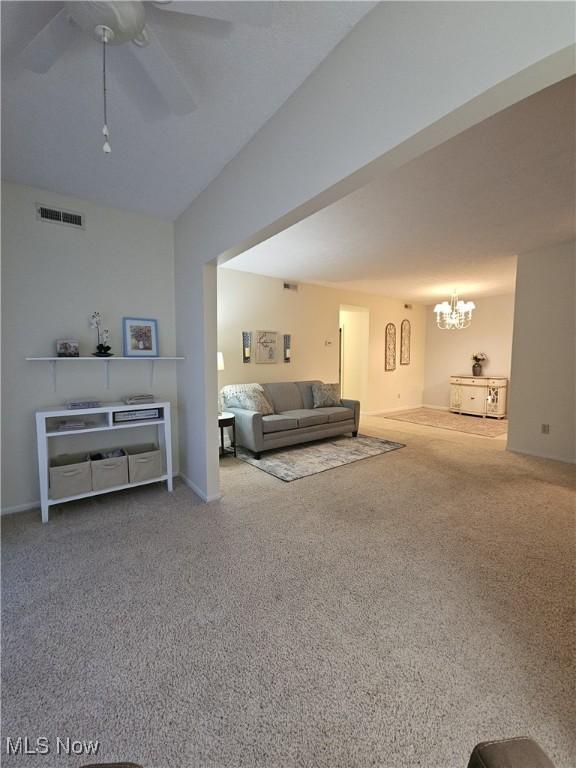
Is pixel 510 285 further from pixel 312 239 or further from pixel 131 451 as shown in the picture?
pixel 131 451

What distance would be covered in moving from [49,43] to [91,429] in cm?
237

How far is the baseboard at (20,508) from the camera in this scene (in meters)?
2.71

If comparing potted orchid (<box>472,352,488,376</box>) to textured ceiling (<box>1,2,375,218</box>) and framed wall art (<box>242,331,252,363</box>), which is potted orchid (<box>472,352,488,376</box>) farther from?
textured ceiling (<box>1,2,375,218</box>)

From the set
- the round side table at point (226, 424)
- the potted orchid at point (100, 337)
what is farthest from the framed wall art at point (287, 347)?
the potted orchid at point (100, 337)

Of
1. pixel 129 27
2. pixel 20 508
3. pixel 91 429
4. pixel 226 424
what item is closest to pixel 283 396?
pixel 226 424

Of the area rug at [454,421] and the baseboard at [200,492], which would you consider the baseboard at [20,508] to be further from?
the area rug at [454,421]

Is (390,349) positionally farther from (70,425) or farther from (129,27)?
(129,27)

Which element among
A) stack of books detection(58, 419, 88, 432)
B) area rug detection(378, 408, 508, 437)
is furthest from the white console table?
area rug detection(378, 408, 508, 437)

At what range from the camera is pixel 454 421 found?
666 centimetres

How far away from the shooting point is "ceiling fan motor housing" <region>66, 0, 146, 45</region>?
3.89 ft

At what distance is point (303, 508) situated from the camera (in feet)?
9.30

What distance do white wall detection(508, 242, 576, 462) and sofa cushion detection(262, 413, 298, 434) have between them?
3064mm

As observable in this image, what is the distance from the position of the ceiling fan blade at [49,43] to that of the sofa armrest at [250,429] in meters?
3.38

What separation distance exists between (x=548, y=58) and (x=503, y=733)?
2055mm
